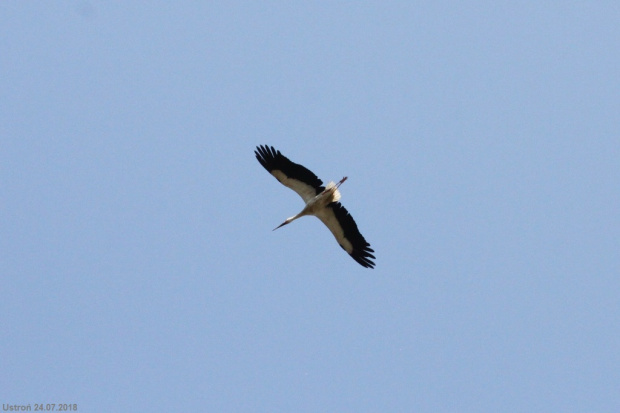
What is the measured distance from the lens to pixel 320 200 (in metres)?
11.5

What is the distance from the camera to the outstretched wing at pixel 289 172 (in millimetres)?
11234

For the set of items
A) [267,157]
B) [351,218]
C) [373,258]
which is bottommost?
[373,258]

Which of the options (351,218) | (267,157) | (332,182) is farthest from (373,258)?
(267,157)

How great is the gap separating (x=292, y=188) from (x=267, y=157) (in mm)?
976

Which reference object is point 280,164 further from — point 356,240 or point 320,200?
point 356,240

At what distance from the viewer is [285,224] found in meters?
12.7

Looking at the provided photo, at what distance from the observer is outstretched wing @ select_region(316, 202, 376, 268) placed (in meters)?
11.9

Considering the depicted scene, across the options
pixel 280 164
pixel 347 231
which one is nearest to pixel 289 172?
pixel 280 164

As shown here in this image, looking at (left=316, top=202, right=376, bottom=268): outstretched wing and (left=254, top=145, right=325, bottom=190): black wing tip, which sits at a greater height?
(left=254, top=145, right=325, bottom=190): black wing tip

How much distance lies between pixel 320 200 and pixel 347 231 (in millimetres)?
1090

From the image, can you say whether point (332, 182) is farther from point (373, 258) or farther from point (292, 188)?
point (373, 258)

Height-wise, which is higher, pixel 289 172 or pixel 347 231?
pixel 289 172

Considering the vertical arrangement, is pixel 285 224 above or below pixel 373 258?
above

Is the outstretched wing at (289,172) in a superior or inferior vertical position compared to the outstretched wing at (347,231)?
superior
